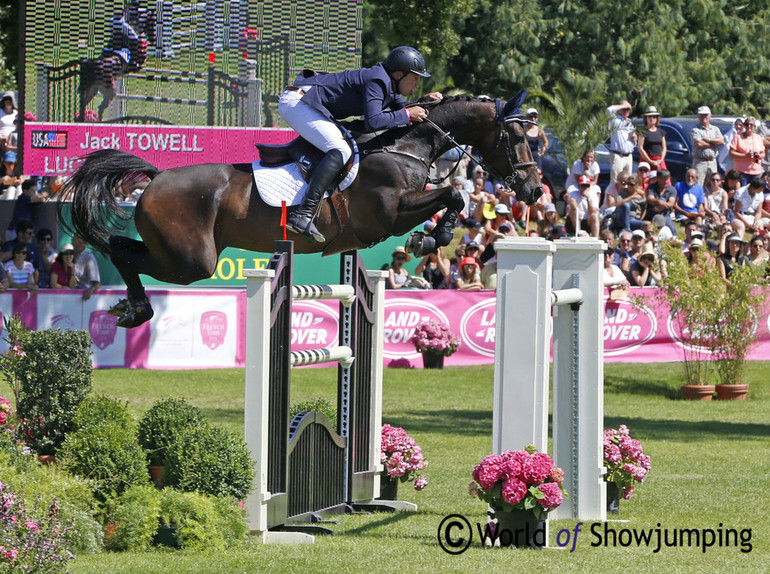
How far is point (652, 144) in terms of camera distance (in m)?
20.8

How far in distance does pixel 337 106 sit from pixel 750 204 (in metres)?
13.7

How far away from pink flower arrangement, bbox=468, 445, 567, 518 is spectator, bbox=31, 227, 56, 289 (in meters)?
10.0

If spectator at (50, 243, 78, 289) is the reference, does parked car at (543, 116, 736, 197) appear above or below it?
above

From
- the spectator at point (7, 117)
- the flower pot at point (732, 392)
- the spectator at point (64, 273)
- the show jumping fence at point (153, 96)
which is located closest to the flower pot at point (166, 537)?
the show jumping fence at point (153, 96)

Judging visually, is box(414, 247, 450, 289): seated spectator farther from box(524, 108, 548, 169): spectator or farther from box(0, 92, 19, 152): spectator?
box(0, 92, 19, 152): spectator

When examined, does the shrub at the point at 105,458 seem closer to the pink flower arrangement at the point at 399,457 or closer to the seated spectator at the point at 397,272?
the pink flower arrangement at the point at 399,457

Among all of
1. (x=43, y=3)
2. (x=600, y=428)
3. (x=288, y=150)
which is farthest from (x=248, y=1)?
(x=600, y=428)

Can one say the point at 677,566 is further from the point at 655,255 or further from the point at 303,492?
the point at 655,255

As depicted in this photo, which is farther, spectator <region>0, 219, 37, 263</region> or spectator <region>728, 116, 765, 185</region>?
spectator <region>728, 116, 765, 185</region>

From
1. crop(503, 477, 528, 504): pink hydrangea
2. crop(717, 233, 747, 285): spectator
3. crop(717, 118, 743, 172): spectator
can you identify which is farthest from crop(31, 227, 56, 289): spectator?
crop(717, 118, 743, 172): spectator

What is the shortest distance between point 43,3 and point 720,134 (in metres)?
12.0

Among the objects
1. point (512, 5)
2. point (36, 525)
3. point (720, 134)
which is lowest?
point (36, 525)

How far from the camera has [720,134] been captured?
21375mm

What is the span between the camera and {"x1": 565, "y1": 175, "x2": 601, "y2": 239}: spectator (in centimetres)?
1772
